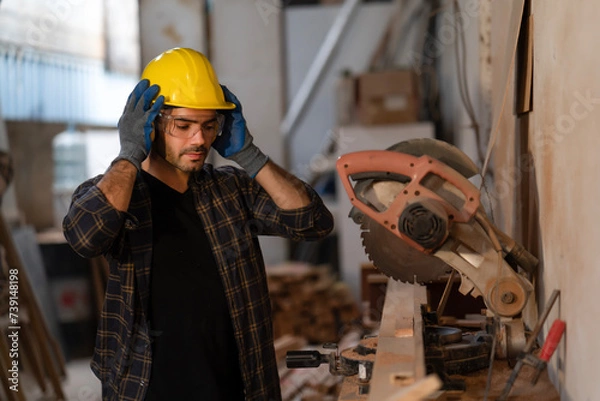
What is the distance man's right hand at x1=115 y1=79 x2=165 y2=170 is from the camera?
219cm

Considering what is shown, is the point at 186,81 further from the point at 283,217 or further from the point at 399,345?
the point at 399,345

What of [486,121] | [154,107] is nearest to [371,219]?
[154,107]

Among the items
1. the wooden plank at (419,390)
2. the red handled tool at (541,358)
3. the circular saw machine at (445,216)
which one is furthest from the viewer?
the circular saw machine at (445,216)

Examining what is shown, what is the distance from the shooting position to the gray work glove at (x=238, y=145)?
234cm

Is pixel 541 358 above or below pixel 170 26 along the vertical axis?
below

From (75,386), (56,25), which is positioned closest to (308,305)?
(75,386)

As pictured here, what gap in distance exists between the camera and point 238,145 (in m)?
2.34

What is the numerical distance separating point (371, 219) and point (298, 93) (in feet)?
22.5

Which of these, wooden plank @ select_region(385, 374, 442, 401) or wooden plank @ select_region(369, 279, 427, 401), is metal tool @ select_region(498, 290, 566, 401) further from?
wooden plank @ select_region(385, 374, 442, 401)

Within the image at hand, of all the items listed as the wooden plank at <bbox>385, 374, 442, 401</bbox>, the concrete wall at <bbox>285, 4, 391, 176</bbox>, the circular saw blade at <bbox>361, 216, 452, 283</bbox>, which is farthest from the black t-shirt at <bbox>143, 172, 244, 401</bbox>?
the concrete wall at <bbox>285, 4, 391, 176</bbox>

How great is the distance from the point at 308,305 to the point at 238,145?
410 centimetres

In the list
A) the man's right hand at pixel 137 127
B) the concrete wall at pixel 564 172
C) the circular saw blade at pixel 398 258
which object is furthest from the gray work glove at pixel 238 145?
the concrete wall at pixel 564 172

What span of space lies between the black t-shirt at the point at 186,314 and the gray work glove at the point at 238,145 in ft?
0.63

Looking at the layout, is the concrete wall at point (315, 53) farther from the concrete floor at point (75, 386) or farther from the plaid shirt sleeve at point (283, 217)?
the plaid shirt sleeve at point (283, 217)
